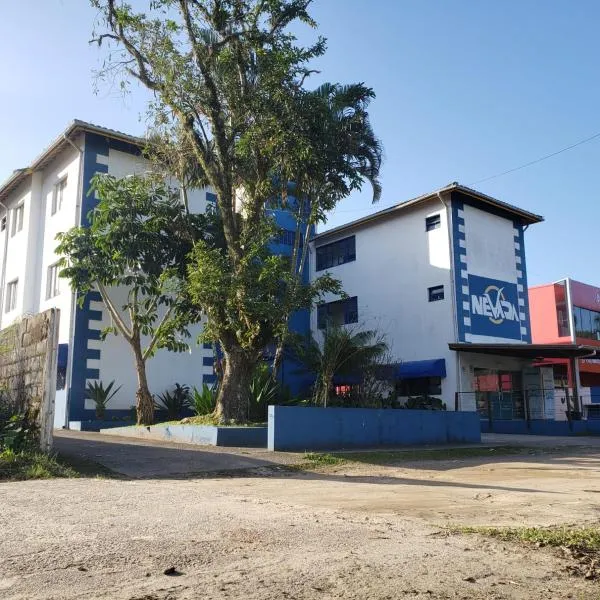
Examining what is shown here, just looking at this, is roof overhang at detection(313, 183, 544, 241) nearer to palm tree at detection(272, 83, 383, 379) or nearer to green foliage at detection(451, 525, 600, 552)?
palm tree at detection(272, 83, 383, 379)

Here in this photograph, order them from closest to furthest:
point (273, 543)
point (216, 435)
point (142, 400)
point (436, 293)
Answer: point (273, 543) → point (216, 435) → point (142, 400) → point (436, 293)

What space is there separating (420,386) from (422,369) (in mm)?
1276

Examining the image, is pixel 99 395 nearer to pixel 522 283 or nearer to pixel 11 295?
pixel 11 295

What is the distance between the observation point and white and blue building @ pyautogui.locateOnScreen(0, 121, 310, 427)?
19078mm

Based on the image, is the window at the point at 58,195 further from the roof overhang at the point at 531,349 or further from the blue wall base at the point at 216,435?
the roof overhang at the point at 531,349

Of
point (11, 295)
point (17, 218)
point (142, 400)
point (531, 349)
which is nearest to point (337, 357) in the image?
point (142, 400)

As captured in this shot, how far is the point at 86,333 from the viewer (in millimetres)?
19141

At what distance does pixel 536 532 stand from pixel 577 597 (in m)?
1.61

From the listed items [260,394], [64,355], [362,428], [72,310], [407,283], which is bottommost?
[362,428]

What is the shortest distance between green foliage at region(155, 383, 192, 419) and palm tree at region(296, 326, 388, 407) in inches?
159

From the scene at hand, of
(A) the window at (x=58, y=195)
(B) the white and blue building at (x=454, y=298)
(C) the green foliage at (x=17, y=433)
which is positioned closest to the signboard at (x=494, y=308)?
(B) the white and blue building at (x=454, y=298)

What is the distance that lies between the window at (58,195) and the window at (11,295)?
12.0ft

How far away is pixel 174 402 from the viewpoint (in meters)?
19.3

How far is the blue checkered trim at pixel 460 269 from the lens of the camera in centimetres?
2286
